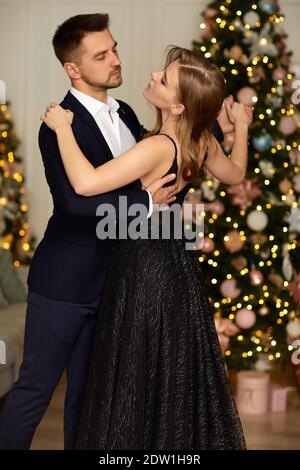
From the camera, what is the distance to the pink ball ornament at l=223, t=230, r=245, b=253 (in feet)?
15.4

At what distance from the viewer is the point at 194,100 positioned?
8.60ft

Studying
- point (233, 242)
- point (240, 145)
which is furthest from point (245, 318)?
point (240, 145)

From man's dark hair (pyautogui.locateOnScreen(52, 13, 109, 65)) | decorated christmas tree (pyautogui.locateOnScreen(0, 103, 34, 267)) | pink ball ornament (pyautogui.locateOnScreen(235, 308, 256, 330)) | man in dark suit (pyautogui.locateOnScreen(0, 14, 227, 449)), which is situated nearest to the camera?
man in dark suit (pyautogui.locateOnScreen(0, 14, 227, 449))

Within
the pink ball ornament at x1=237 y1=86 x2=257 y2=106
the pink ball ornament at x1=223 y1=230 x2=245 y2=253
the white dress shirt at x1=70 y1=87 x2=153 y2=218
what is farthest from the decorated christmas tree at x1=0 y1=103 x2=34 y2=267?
the white dress shirt at x1=70 y1=87 x2=153 y2=218

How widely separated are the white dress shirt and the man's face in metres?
0.06

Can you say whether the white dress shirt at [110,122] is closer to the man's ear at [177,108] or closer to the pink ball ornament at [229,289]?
the man's ear at [177,108]

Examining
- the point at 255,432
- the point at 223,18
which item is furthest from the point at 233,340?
the point at 223,18

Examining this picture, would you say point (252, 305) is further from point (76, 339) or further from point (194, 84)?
point (194, 84)

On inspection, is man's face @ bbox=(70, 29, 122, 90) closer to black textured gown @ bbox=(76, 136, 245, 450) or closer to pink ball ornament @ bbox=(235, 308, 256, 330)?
black textured gown @ bbox=(76, 136, 245, 450)

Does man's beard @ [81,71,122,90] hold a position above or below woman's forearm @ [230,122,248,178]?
above

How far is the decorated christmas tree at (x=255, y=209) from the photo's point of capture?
469 centimetres

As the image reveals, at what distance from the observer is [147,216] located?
266 cm

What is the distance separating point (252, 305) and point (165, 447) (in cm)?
215

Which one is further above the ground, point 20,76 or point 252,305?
point 20,76
